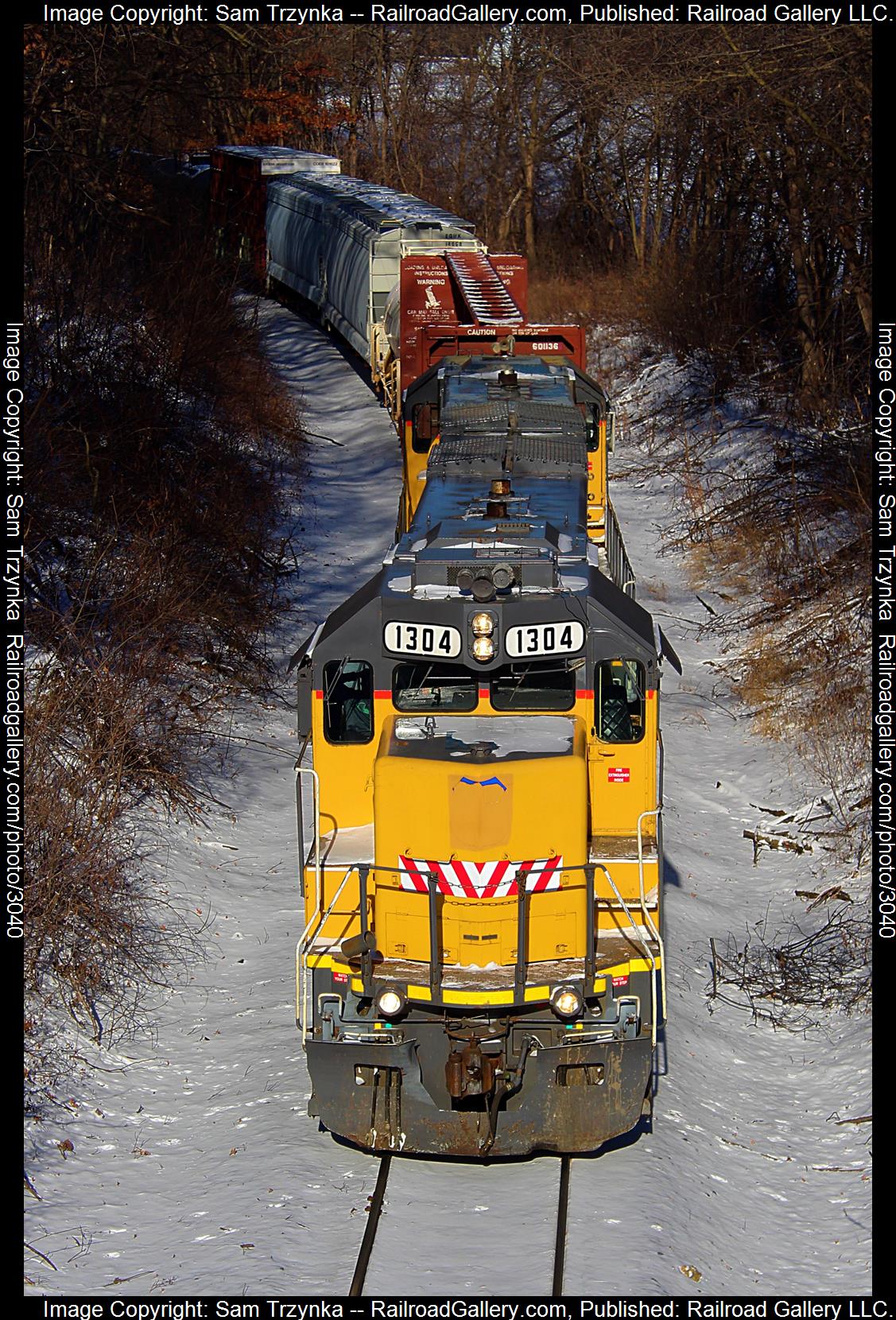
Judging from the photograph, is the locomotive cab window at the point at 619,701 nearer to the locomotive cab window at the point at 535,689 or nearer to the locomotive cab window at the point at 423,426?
the locomotive cab window at the point at 535,689

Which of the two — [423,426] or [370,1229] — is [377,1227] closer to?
[370,1229]

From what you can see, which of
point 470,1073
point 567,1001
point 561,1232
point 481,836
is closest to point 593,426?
point 481,836

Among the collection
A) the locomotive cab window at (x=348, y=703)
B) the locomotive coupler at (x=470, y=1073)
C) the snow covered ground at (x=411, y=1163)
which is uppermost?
the locomotive cab window at (x=348, y=703)

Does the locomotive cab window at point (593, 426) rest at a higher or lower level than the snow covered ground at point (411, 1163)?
higher

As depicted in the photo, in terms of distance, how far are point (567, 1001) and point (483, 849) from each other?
103 centimetres

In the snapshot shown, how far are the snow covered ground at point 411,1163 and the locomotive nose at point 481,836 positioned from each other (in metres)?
1.54

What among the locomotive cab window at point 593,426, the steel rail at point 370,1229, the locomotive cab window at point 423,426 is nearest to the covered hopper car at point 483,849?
the steel rail at point 370,1229

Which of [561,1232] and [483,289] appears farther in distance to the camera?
[483,289]

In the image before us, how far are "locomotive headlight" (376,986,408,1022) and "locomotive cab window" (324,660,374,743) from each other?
65.5 inches

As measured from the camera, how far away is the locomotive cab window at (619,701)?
9.40 meters

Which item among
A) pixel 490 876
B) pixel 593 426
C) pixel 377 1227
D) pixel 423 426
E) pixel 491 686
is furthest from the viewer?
pixel 423 426

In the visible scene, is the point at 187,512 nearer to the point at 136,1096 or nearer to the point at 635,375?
the point at 136,1096

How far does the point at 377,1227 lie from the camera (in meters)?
8.73

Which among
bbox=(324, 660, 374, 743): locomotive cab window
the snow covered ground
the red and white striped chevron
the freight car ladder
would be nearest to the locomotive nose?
the red and white striped chevron
